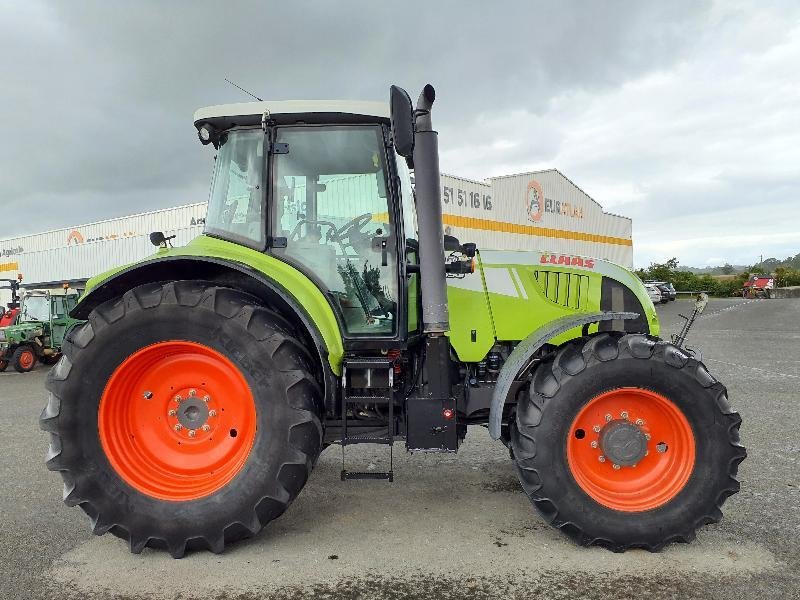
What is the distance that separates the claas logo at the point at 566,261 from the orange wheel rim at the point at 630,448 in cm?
105

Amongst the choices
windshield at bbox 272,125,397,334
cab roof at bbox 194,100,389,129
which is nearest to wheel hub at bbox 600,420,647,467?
windshield at bbox 272,125,397,334

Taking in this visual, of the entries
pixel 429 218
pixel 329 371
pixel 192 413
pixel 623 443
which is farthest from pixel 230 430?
pixel 623 443

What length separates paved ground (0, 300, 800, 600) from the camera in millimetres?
2805

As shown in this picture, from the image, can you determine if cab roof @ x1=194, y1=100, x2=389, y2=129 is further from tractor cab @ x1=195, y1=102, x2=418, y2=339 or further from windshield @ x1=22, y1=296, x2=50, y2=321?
windshield @ x1=22, y1=296, x2=50, y2=321

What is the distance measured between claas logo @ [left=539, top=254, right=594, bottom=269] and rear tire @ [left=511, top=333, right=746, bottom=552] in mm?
865

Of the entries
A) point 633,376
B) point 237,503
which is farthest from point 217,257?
point 633,376

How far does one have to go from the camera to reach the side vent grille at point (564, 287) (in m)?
3.94

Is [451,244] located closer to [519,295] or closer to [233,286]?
[519,295]

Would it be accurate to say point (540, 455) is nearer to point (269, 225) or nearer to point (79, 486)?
point (269, 225)

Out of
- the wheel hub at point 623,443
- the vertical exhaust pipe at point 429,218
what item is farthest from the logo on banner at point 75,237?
the wheel hub at point 623,443

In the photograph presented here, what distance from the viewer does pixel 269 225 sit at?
3549mm

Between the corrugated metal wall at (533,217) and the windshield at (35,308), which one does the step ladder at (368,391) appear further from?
the corrugated metal wall at (533,217)

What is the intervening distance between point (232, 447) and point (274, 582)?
768 millimetres

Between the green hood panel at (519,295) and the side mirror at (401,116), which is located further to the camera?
the green hood panel at (519,295)
